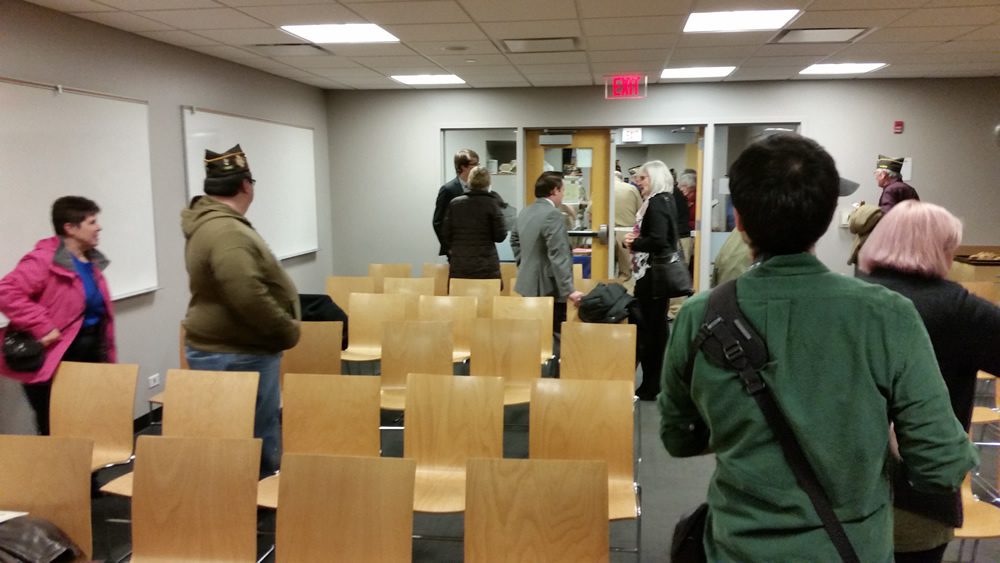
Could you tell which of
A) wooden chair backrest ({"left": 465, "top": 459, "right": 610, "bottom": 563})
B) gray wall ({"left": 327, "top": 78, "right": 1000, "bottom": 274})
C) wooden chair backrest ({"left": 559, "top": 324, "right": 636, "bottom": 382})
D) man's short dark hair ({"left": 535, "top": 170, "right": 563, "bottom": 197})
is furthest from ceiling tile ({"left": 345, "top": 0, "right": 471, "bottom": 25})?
gray wall ({"left": 327, "top": 78, "right": 1000, "bottom": 274})

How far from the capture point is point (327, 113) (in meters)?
8.02

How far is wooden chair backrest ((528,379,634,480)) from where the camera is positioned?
9.30ft

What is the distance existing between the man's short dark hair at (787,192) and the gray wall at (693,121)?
659 cm

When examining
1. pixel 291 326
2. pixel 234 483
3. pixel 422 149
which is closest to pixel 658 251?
pixel 291 326

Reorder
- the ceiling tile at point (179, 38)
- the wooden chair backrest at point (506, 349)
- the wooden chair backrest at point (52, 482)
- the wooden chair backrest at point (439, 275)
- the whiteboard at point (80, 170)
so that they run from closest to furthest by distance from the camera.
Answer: the wooden chair backrest at point (52, 482), the whiteboard at point (80, 170), the wooden chair backrest at point (506, 349), the ceiling tile at point (179, 38), the wooden chair backrest at point (439, 275)

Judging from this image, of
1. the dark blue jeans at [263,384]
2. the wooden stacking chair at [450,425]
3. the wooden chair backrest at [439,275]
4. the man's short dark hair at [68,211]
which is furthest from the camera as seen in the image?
Answer: the wooden chair backrest at [439,275]

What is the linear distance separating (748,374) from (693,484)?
2.87 metres

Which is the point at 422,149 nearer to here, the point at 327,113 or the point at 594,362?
the point at 327,113

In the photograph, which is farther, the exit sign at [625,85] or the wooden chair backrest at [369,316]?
the exit sign at [625,85]

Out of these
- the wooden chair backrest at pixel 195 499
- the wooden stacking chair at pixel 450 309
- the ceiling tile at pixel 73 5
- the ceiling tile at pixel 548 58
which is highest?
the ceiling tile at pixel 548 58

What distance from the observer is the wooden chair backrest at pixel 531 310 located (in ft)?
15.1

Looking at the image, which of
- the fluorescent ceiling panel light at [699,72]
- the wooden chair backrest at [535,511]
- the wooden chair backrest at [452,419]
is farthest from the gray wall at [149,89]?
the fluorescent ceiling panel light at [699,72]

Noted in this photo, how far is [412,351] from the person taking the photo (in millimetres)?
3869

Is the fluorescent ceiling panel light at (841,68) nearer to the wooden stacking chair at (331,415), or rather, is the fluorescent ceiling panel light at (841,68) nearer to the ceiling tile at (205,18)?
the ceiling tile at (205,18)
